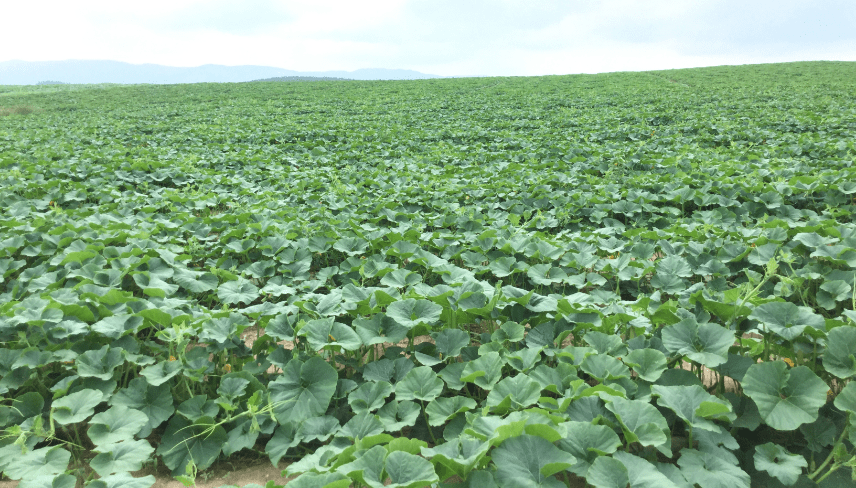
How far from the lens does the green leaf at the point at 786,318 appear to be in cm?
231

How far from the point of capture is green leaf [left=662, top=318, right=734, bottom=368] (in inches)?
90.6

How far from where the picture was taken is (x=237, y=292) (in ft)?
12.0

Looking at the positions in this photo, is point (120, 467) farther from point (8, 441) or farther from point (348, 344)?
point (348, 344)

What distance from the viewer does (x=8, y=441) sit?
95.5 inches

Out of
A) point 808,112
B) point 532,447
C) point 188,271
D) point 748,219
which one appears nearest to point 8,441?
point 188,271

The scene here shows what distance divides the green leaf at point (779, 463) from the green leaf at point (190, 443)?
2.76 metres

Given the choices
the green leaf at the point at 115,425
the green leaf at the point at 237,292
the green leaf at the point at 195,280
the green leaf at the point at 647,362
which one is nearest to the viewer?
the green leaf at the point at 115,425

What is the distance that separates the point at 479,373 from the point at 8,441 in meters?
2.70

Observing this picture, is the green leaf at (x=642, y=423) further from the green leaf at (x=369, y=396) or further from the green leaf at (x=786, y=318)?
the green leaf at (x=369, y=396)

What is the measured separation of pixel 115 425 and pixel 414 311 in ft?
5.98

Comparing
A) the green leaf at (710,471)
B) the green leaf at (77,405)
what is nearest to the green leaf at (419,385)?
the green leaf at (710,471)

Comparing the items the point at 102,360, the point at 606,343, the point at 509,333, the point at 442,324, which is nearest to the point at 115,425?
the point at 102,360

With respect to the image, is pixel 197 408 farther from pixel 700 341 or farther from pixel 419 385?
pixel 700 341

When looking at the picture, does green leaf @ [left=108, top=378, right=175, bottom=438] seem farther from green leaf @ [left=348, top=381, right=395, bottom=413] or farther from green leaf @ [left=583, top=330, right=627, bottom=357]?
green leaf @ [left=583, top=330, right=627, bottom=357]
